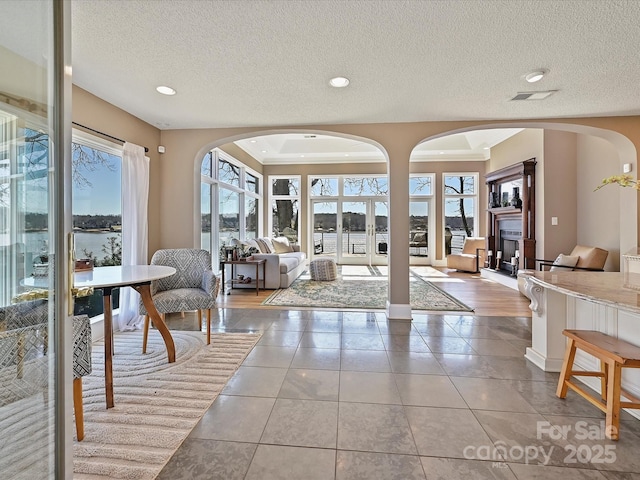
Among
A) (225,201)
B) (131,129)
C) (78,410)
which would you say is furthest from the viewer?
(225,201)

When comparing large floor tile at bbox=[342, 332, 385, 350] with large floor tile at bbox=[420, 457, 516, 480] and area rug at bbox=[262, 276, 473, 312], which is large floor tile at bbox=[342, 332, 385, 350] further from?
large floor tile at bbox=[420, 457, 516, 480]

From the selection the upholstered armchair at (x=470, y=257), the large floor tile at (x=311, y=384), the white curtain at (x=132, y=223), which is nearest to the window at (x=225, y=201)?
the white curtain at (x=132, y=223)

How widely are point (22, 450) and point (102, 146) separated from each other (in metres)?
3.00

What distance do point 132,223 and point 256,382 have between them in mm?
2338

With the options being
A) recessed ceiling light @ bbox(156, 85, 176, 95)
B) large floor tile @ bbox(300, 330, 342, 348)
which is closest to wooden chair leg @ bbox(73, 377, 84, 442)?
large floor tile @ bbox(300, 330, 342, 348)

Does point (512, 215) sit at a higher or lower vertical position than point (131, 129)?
lower

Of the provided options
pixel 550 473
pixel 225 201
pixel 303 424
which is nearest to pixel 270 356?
pixel 303 424

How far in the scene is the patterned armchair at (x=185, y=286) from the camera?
2600 millimetres

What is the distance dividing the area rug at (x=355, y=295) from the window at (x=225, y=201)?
168cm

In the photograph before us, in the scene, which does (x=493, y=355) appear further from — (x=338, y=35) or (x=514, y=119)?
(x=338, y=35)

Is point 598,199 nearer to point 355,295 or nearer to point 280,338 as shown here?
point 355,295

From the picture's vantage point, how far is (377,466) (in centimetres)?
137

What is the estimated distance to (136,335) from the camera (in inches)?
120

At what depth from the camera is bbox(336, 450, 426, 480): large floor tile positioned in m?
1.31
